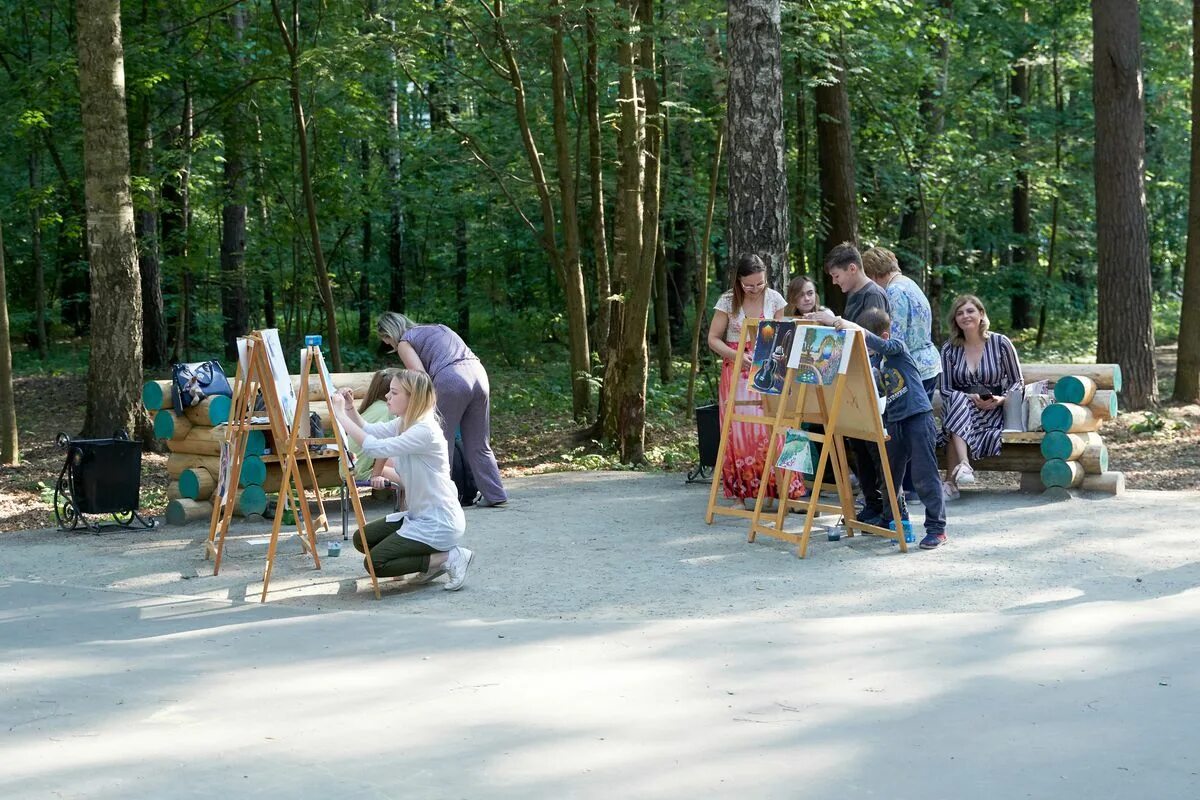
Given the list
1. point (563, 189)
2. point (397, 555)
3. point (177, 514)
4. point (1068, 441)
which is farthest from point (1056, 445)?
point (563, 189)

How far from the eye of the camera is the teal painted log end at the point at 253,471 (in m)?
9.48

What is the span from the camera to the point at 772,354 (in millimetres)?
8438

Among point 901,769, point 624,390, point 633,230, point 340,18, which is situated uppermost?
point 340,18

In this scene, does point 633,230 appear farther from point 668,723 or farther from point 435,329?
point 668,723

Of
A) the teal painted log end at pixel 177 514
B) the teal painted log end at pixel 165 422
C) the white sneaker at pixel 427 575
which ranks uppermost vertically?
the teal painted log end at pixel 165 422

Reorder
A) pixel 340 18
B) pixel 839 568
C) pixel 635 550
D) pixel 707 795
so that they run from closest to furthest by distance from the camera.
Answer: pixel 707 795, pixel 839 568, pixel 635 550, pixel 340 18

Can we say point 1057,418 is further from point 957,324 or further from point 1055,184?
point 1055,184

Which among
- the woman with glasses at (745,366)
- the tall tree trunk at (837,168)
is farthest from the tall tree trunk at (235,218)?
the woman with glasses at (745,366)

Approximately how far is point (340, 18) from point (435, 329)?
10856 millimetres

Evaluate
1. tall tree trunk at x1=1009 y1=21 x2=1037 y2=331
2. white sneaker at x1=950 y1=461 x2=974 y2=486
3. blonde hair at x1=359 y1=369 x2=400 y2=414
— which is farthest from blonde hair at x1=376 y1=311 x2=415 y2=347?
tall tree trunk at x1=1009 y1=21 x2=1037 y2=331

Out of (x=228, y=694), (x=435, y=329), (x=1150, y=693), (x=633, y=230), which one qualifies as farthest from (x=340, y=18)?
(x=1150, y=693)

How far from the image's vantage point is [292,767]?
14.5 ft

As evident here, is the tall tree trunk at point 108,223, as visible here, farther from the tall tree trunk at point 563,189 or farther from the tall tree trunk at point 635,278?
the tall tree trunk at point 635,278

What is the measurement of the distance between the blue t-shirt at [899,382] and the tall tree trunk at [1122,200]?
315 inches
